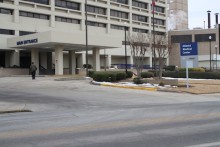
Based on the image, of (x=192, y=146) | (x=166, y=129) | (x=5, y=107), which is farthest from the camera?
(x=5, y=107)

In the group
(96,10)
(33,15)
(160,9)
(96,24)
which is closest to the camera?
(33,15)

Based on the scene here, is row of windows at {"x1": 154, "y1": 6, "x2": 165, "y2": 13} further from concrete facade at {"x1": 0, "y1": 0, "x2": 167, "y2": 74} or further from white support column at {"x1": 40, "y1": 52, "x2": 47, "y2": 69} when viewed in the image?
white support column at {"x1": 40, "y1": 52, "x2": 47, "y2": 69}

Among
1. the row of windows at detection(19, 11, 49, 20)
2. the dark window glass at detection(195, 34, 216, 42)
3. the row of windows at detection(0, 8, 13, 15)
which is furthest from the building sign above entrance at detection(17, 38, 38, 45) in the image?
the dark window glass at detection(195, 34, 216, 42)

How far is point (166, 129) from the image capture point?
34.0 feet

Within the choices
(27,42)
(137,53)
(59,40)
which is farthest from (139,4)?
(59,40)

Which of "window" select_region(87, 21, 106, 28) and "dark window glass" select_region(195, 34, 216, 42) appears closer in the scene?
"window" select_region(87, 21, 106, 28)

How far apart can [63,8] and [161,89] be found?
4104cm

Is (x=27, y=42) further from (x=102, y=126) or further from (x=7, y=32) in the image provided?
(x=102, y=126)

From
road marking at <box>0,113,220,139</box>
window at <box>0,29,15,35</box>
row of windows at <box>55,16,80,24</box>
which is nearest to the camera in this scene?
road marking at <box>0,113,220,139</box>

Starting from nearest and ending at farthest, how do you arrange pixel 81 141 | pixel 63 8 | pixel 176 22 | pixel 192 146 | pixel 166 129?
pixel 192 146
pixel 81 141
pixel 166 129
pixel 63 8
pixel 176 22

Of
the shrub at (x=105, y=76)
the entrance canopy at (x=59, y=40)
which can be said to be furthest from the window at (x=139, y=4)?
the shrub at (x=105, y=76)

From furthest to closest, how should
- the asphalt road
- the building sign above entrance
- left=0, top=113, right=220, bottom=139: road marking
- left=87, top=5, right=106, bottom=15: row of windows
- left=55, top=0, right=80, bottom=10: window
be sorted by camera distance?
1. left=87, top=5, right=106, bottom=15: row of windows
2. left=55, top=0, right=80, bottom=10: window
3. the building sign above entrance
4. left=0, top=113, right=220, bottom=139: road marking
5. the asphalt road

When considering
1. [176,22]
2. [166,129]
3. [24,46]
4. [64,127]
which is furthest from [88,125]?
[176,22]

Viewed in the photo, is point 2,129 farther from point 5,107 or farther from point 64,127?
point 5,107
